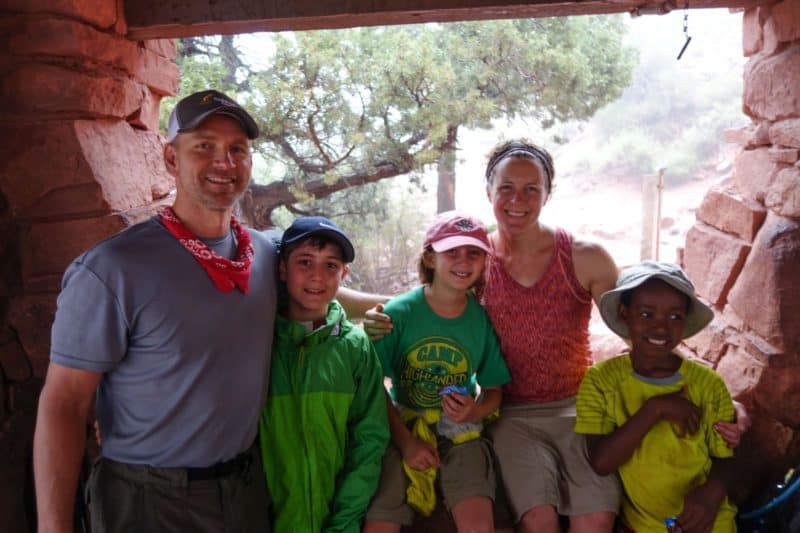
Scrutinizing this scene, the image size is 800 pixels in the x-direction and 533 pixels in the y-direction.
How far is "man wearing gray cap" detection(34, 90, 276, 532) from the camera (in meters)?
1.60

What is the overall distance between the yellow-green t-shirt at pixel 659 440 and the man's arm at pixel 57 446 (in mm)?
1598

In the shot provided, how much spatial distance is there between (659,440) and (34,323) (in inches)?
89.7

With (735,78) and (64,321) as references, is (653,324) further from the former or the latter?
(735,78)

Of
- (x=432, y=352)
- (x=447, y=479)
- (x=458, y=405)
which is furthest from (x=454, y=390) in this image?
(x=447, y=479)

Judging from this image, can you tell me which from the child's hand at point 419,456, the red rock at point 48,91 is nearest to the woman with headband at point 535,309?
the child's hand at point 419,456

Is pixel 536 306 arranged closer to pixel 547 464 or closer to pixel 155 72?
pixel 547 464

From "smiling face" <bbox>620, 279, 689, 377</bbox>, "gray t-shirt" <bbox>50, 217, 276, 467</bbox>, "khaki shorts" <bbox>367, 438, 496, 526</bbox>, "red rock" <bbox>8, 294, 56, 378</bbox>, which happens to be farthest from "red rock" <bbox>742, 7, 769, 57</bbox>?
"red rock" <bbox>8, 294, 56, 378</bbox>

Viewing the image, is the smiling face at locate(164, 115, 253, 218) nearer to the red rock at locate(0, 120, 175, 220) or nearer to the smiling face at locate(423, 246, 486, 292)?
the red rock at locate(0, 120, 175, 220)

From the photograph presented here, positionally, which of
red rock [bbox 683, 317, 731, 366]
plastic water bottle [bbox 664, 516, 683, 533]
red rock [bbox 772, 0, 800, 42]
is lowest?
plastic water bottle [bbox 664, 516, 683, 533]

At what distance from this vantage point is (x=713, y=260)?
9.37ft

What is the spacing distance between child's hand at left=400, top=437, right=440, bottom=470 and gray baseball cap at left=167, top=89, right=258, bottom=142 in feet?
4.09

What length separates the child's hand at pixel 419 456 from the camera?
2148mm

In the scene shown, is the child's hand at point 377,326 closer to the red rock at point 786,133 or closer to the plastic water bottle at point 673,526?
the plastic water bottle at point 673,526

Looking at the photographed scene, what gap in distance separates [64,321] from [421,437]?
49.8 inches
